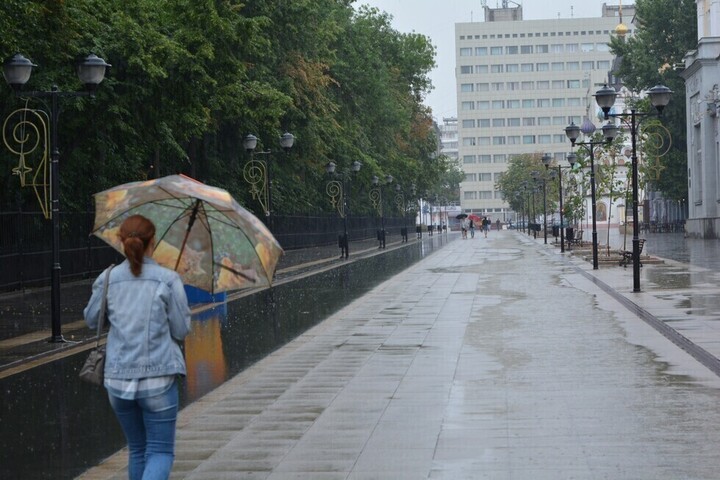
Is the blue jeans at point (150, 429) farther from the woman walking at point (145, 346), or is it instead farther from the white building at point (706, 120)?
the white building at point (706, 120)

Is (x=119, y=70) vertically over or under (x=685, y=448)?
over

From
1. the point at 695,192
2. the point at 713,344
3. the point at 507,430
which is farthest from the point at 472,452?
the point at 695,192

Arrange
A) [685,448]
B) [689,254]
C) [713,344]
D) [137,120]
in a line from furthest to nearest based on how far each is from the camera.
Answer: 1. [689,254]
2. [137,120]
3. [713,344]
4. [685,448]

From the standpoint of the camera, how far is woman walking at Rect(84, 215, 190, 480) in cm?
646

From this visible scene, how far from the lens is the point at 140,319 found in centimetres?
649

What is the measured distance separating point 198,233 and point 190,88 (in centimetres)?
2601

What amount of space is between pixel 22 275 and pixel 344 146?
3344 centimetres

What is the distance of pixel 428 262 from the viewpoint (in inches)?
1861

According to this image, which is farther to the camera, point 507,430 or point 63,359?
point 63,359

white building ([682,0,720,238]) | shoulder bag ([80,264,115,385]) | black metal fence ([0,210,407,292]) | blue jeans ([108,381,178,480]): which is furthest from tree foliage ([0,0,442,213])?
white building ([682,0,720,238])

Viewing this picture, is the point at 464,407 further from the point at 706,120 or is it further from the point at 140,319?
the point at 706,120

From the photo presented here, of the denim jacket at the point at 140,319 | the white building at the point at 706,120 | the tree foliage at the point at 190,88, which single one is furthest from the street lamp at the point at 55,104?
the white building at the point at 706,120

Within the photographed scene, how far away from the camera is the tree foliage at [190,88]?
Answer: 29469 millimetres

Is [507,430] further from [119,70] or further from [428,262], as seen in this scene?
[428,262]
